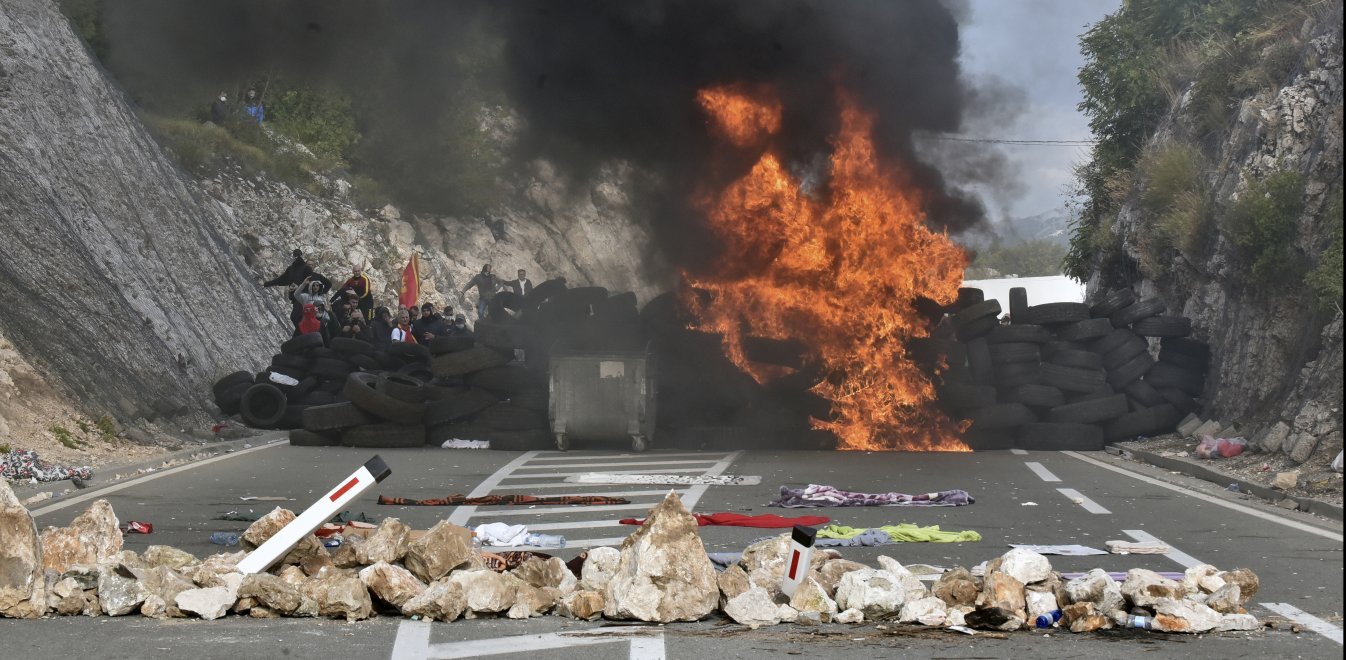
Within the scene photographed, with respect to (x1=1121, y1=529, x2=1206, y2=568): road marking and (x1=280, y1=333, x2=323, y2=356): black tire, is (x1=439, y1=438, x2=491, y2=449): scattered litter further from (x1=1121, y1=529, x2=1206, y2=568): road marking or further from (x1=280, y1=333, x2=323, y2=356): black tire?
(x1=1121, y1=529, x2=1206, y2=568): road marking

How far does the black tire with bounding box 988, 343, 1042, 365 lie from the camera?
21.7 meters

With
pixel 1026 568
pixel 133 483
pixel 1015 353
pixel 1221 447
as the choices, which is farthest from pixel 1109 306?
pixel 1026 568

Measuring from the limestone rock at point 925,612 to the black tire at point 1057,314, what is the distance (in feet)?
50.3

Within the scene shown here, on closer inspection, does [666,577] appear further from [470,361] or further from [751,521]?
[470,361]

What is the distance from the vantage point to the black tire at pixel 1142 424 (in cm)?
2122

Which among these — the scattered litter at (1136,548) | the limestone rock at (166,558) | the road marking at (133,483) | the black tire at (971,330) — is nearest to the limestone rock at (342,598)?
the limestone rock at (166,558)

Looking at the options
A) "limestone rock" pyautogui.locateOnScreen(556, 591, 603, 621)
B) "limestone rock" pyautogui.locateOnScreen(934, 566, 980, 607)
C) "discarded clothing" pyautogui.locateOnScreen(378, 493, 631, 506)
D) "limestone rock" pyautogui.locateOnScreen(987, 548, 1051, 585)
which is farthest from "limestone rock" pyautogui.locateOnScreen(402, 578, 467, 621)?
"discarded clothing" pyautogui.locateOnScreen(378, 493, 631, 506)

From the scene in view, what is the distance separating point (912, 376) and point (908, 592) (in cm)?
1397

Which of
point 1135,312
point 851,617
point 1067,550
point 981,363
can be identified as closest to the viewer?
point 851,617

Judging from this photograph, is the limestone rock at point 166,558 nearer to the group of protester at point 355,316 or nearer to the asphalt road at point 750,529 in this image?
the asphalt road at point 750,529

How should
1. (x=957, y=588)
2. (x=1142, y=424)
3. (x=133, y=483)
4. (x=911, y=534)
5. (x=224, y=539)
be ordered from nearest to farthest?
1. (x=957, y=588)
2. (x=224, y=539)
3. (x=911, y=534)
4. (x=133, y=483)
5. (x=1142, y=424)

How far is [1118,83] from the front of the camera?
113ft

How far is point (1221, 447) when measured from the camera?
1781cm

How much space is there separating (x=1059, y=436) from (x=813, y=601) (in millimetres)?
13906
